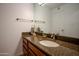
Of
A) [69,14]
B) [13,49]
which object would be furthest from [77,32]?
[13,49]

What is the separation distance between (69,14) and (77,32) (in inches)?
11.5

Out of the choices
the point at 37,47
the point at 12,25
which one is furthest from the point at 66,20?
the point at 12,25

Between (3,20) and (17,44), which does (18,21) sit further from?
(17,44)

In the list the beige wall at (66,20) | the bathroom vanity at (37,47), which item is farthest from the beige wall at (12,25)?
the beige wall at (66,20)

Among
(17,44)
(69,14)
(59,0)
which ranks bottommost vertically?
(17,44)

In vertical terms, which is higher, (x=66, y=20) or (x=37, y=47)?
(x=66, y=20)

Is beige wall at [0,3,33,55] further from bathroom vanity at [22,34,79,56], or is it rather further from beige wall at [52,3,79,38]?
beige wall at [52,3,79,38]

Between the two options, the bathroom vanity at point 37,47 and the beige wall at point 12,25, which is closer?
the bathroom vanity at point 37,47

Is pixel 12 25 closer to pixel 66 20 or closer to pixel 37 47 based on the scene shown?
pixel 37 47

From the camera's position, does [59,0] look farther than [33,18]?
No

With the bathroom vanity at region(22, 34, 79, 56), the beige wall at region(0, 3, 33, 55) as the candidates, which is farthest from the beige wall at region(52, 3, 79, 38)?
the beige wall at region(0, 3, 33, 55)

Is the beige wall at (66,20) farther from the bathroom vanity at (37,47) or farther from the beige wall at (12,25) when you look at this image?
the beige wall at (12,25)

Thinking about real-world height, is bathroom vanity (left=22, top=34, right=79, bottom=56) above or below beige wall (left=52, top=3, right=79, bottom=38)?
below

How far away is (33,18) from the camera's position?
4.65 feet
